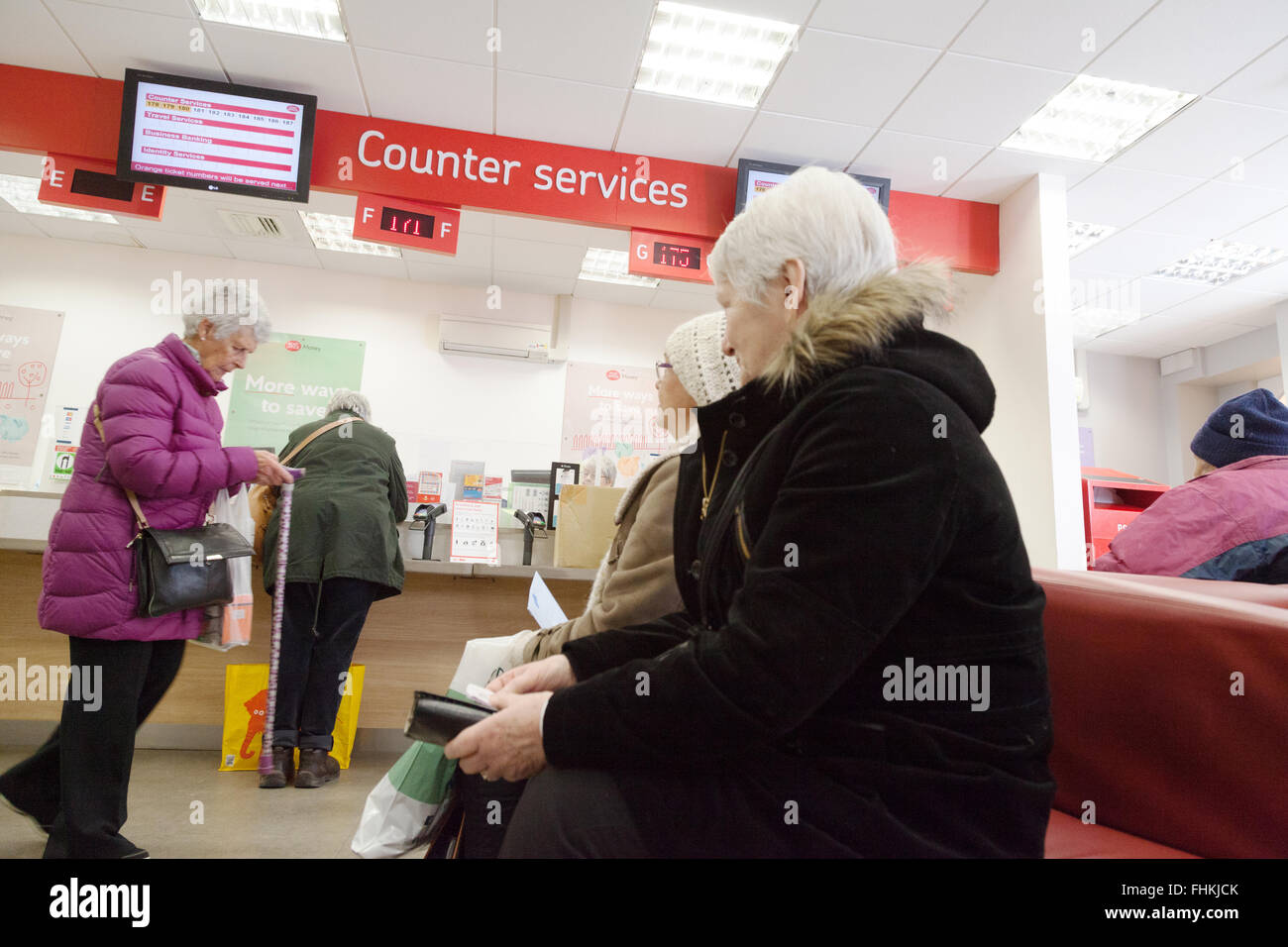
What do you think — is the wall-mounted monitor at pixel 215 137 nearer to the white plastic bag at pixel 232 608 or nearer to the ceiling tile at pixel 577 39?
the ceiling tile at pixel 577 39

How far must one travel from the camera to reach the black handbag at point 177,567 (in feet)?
6.10

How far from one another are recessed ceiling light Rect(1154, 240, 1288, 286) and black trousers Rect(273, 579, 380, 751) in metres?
5.74

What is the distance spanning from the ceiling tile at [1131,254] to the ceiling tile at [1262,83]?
4.14ft

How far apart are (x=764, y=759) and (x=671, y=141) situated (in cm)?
388

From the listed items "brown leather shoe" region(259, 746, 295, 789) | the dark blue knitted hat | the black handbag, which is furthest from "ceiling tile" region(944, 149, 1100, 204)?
"brown leather shoe" region(259, 746, 295, 789)

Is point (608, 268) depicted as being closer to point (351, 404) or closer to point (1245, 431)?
point (351, 404)

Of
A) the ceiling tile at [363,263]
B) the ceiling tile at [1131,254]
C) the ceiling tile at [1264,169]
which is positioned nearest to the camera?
the ceiling tile at [1264,169]

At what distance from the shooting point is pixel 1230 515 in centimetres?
169

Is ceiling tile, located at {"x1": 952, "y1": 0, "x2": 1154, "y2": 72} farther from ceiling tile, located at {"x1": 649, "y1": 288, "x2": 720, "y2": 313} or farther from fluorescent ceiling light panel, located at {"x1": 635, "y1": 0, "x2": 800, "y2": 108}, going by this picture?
ceiling tile, located at {"x1": 649, "y1": 288, "x2": 720, "y2": 313}

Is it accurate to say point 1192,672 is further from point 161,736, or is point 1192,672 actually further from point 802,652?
point 161,736

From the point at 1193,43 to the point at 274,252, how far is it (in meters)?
5.74

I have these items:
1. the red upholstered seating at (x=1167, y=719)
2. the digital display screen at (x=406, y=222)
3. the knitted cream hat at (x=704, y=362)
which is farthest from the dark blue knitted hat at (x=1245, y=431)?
the digital display screen at (x=406, y=222)

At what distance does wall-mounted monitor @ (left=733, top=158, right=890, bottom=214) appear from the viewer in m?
4.06
